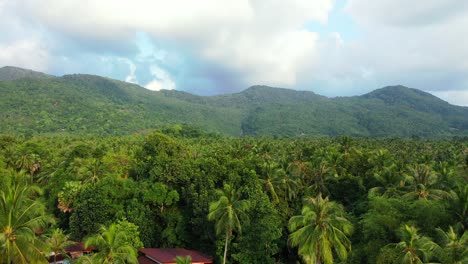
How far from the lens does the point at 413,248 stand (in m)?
27.6

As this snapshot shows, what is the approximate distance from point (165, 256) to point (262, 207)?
12.1 meters

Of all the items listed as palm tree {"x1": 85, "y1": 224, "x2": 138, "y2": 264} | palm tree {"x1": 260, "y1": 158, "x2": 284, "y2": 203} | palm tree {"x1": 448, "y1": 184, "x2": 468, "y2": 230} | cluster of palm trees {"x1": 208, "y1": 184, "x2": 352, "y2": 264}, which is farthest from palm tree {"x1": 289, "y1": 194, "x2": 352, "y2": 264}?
palm tree {"x1": 260, "y1": 158, "x2": 284, "y2": 203}

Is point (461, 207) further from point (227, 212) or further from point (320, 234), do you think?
point (227, 212)

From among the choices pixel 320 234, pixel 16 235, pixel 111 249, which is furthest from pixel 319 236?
pixel 16 235

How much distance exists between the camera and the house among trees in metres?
39.0

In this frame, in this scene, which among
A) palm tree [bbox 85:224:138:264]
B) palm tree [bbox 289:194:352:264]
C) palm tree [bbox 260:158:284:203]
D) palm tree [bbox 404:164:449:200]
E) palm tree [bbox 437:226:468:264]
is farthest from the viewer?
palm tree [bbox 260:158:284:203]

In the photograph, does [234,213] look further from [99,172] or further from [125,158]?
[125,158]

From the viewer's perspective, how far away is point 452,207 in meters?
34.9

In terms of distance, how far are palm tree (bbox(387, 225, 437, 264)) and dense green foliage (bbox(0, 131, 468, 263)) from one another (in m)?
0.08

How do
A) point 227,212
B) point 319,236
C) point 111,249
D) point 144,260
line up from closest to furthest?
1. point 111,249
2. point 319,236
3. point 227,212
4. point 144,260

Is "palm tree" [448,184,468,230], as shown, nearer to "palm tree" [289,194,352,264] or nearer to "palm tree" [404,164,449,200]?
"palm tree" [404,164,449,200]

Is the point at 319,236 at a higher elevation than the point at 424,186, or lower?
lower

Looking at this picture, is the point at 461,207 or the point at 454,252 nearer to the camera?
the point at 454,252

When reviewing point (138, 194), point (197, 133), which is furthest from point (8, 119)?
point (138, 194)
